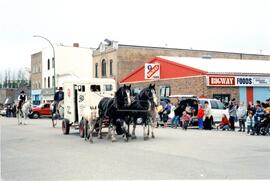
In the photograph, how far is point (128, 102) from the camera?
661 inches

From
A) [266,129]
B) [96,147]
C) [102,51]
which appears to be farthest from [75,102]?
[102,51]

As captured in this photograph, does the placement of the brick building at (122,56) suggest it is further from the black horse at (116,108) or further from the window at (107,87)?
the black horse at (116,108)

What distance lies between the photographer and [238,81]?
3866cm

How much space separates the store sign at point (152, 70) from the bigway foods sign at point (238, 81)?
828 cm

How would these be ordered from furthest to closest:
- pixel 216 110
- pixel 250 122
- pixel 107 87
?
pixel 216 110, pixel 250 122, pixel 107 87

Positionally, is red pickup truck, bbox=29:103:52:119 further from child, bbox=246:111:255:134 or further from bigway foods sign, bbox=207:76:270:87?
child, bbox=246:111:255:134

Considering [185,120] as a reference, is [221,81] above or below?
above

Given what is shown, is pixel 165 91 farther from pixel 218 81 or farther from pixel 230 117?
pixel 230 117

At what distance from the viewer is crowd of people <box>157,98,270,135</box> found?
20.9 m

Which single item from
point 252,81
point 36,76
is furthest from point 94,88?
point 36,76

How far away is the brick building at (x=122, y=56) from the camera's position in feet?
187

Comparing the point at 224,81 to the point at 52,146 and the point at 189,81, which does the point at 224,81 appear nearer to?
the point at 189,81

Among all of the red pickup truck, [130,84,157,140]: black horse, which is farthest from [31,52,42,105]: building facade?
[130,84,157,140]: black horse

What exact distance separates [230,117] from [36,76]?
55696mm
